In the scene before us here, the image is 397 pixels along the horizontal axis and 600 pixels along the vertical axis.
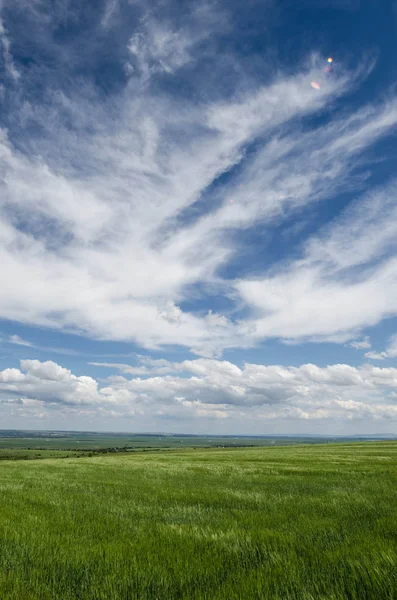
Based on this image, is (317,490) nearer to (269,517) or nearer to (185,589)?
(269,517)

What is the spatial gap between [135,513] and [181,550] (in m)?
4.88

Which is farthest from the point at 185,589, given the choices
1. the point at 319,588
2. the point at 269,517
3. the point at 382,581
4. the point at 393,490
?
the point at 393,490

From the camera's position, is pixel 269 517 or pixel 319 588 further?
pixel 269 517

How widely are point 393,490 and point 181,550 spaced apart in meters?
12.1

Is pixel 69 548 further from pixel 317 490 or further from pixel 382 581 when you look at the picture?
pixel 317 490

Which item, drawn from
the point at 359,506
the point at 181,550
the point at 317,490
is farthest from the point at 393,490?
the point at 181,550

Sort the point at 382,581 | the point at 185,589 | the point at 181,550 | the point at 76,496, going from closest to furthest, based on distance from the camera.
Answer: the point at 382,581, the point at 185,589, the point at 181,550, the point at 76,496

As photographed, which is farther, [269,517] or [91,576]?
[269,517]

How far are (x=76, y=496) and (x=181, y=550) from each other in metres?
9.75

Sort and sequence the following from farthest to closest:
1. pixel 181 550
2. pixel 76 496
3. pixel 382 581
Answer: pixel 76 496, pixel 181 550, pixel 382 581

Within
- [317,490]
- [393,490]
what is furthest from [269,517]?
[393,490]

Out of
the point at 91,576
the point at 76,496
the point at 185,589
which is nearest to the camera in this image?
the point at 185,589

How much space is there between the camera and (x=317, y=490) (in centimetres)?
1588

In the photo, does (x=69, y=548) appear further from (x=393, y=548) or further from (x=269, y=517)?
(x=393, y=548)
